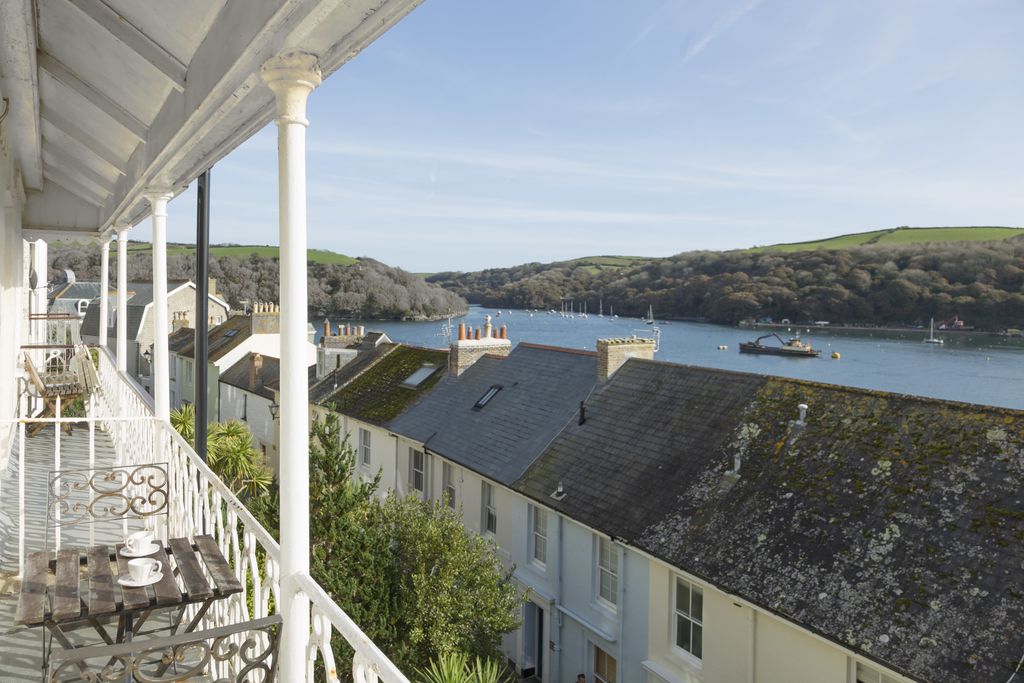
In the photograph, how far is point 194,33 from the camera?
3.35m

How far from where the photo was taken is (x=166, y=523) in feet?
16.8

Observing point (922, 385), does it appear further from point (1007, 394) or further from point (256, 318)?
point (256, 318)

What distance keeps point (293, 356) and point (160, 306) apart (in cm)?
388

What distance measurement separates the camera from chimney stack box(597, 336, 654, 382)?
18.5m

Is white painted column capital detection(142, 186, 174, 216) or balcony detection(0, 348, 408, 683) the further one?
white painted column capital detection(142, 186, 174, 216)

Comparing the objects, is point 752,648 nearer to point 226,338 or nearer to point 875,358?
point 226,338

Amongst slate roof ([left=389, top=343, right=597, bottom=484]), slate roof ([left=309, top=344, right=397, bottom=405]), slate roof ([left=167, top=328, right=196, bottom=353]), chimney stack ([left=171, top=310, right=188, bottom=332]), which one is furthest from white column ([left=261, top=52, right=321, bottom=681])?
chimney stack ([left=171, top=310, right=188, bottom=332])

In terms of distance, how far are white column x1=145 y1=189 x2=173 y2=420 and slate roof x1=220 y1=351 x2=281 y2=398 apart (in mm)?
22744

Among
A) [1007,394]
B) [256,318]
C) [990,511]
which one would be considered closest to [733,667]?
[990,511]

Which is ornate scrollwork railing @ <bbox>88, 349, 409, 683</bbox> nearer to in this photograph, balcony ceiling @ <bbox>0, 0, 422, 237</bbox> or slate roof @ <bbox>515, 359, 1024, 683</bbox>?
balcony ceiling @ <bbox>0, 0, 422, 237</bbox>

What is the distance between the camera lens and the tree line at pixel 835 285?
84250 mm

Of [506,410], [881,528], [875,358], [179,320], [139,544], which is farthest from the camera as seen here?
[875,358]

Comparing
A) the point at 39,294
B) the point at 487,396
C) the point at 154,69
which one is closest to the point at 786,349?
the point at 487,396

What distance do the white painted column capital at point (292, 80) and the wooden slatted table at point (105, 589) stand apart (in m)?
2.13
